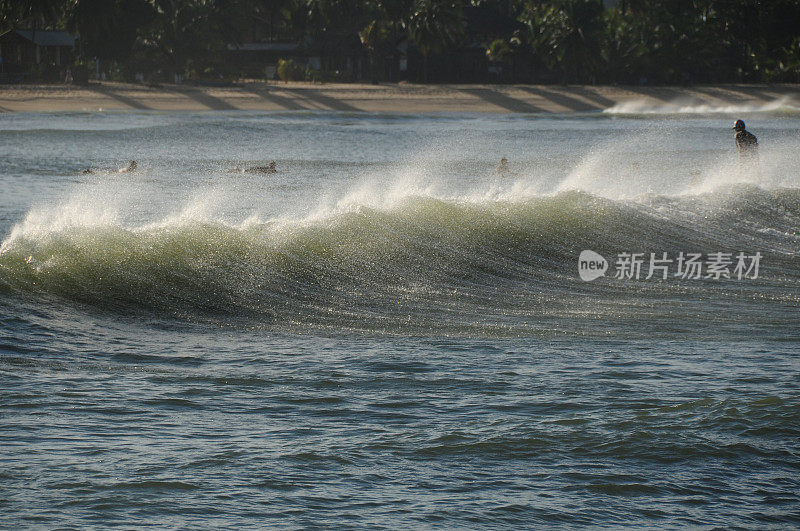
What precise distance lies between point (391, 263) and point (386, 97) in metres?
56.2

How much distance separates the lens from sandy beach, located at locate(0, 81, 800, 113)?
67.1 meters

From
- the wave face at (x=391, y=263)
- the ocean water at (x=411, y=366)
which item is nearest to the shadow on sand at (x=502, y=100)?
the ocean water at (x=411, y=366)

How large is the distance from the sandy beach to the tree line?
2724mm

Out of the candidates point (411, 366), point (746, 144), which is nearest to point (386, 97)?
point (746, 144)

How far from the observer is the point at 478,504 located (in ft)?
21.5

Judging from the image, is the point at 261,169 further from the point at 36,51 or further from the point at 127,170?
the point at 36,51

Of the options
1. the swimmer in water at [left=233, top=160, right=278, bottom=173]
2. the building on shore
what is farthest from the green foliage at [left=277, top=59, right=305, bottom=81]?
the swimmer in water at [left=233, top=160, right=278, bottom=173]

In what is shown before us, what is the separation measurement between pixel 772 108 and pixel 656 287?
A: 58.1 m

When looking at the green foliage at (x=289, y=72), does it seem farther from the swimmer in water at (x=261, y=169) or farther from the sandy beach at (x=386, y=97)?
the swimmer in water at (x=261, y=169)

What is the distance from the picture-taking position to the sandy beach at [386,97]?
67.1m

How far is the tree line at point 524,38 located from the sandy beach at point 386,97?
2.72 meters

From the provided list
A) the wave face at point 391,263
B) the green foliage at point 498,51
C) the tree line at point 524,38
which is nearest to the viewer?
the wave face at point 391,263

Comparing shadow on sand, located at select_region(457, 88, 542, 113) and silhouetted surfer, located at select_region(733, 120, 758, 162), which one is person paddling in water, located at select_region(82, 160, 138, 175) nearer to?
silhouetted surfer, located at select_region(733, 120, 758, 162)

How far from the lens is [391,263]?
47.3 ft
